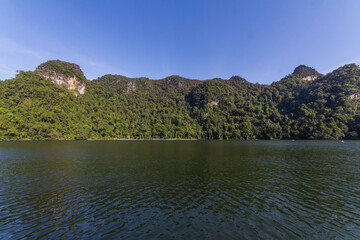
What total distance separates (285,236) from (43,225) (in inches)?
749

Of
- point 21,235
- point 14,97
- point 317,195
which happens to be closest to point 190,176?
point 317,195

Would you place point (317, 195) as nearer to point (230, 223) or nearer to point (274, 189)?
point (274, 189)

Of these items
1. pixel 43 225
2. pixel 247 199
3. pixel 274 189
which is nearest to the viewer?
pixel 43 225

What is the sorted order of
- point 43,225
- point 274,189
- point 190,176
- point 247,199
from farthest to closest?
point 190,176
point 274,189
point 247,199
point 43,225

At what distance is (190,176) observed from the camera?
95.3ft

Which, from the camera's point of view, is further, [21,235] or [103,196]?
[103,196]

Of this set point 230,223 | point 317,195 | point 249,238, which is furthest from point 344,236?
point 317,195

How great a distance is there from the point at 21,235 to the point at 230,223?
15940 mm

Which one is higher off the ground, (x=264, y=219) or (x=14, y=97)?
(x=14, y=97)

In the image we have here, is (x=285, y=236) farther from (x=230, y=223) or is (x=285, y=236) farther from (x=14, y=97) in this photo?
(x=14, y=97)

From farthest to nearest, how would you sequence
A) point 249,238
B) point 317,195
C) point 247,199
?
point 317,195 → point 247,199 → point 249,238

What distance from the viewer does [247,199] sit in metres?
18.8

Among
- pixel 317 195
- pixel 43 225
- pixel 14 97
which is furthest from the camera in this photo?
pixel 14 97

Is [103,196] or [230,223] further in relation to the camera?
[103,196]
